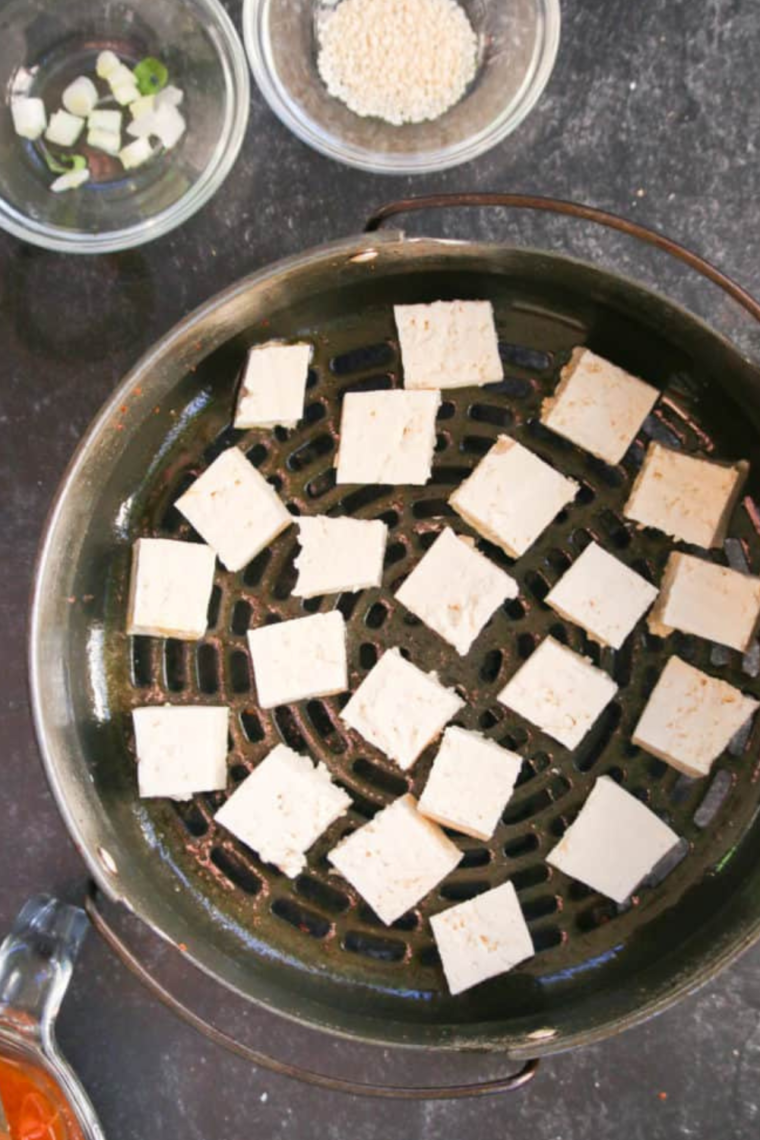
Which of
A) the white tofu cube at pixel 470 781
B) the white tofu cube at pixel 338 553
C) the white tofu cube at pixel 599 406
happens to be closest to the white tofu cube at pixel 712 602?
the white tofu cube at pixel 599 406

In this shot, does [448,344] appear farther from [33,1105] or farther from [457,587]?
[33,1105]

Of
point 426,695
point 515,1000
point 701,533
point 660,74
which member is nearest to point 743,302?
point 701,533

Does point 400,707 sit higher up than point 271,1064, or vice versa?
point 400,707

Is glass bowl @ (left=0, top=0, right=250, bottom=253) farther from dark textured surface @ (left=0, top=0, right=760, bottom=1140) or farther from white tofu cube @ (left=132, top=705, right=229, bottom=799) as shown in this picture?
white tofu cube @ (left=132, top=705, right=229, bottom=799)

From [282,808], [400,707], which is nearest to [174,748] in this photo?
[282,808]

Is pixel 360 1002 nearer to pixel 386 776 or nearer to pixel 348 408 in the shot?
pixel 386 776

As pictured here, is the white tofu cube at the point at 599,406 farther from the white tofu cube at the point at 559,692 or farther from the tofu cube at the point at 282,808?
the tofu cube at the point at 282,808
